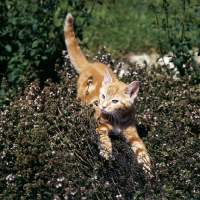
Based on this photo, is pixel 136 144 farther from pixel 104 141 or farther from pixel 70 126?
pixel 70 126

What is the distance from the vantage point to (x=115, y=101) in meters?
6.21

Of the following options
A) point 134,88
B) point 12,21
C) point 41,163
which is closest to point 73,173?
point 41,163

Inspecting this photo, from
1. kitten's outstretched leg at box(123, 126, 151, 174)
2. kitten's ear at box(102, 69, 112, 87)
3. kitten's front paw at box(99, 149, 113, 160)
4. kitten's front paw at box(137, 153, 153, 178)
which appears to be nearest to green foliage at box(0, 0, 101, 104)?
kitten's ear at box(102, 69, 112, 87)

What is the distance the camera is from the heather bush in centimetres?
520

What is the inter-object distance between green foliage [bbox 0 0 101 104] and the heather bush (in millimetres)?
712

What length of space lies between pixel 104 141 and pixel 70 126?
1.13ft

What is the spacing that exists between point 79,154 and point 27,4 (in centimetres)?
246

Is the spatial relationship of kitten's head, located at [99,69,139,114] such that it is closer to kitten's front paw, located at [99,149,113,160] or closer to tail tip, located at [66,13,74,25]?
kitten's front paw, located at [99,149,113,160]

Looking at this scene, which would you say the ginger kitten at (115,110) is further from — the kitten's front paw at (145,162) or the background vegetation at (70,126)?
the background vegetation at (70,126)

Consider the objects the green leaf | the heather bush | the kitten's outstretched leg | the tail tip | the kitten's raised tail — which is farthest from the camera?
the green leaf

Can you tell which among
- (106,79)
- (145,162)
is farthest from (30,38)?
(145,162)

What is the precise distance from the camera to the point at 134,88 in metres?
6.20

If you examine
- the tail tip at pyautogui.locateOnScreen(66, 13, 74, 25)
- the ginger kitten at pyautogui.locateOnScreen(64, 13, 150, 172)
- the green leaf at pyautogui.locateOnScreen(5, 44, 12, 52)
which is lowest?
the ginger kitten at pyautogui.locateOnScreen(64, 13, 150, 172)

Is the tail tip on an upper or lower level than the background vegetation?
upper
